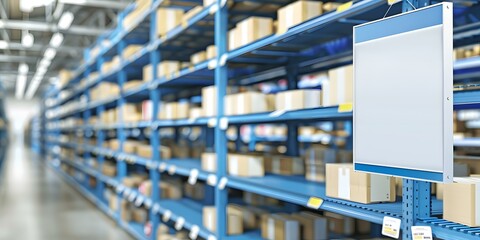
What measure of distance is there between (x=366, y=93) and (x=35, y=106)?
129ft

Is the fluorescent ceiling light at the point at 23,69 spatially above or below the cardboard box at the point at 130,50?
above

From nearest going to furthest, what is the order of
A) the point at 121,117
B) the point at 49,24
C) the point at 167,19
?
the point at 167,19 → the point at 121,117 → the point at 49,24

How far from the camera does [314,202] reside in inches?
101

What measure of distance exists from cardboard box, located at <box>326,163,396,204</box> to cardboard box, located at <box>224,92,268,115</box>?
3.59ft

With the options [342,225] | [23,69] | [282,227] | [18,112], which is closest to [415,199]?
[282,227]

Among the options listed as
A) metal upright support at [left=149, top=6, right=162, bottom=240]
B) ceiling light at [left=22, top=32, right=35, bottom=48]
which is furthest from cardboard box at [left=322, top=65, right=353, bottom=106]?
ceiling light at [left=22, top=32, right=35, bottom=48]

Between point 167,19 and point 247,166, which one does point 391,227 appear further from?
point 167,19

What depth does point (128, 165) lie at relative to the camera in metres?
7.78

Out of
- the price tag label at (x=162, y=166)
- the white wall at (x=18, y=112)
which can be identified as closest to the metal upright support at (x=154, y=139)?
the price tag label at (x=162, y=166)

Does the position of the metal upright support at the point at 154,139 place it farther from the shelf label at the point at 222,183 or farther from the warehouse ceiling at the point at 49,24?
the warehouse ceiling at the point at 49,24

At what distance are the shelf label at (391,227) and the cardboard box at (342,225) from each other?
1546 millimetres

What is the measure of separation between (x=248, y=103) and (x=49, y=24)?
35.7 feet

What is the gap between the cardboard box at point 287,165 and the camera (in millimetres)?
3789

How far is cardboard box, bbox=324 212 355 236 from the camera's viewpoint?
3.56 meters
